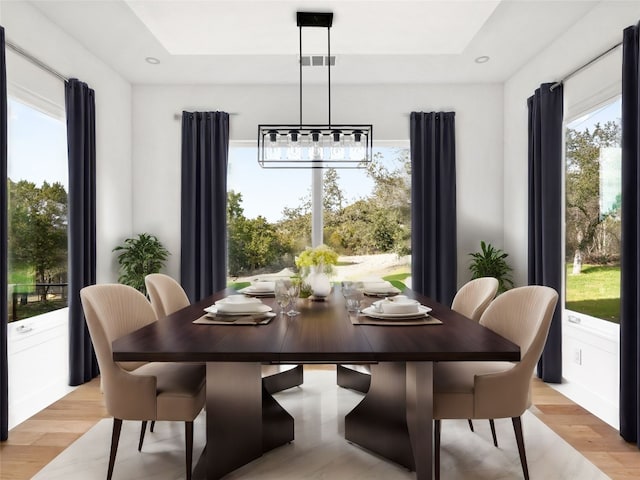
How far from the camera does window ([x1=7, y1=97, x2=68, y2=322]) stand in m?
3.01

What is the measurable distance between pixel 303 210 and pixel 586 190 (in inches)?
102

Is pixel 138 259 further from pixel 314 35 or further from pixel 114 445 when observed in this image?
pixel 314 35

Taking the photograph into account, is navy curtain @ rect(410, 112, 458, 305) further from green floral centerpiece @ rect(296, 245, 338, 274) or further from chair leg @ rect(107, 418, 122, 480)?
chair leg @ rect(107, 418, 122, 480)

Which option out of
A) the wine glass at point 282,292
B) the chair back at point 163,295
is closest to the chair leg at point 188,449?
the wine glass at point 282,292

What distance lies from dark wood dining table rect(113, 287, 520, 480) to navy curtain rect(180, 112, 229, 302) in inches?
74.7

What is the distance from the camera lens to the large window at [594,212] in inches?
120

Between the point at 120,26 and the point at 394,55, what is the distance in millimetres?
2202

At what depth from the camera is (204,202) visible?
442 cm

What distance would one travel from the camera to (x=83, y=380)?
353cm

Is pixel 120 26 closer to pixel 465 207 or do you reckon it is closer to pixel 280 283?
pixel 280 283

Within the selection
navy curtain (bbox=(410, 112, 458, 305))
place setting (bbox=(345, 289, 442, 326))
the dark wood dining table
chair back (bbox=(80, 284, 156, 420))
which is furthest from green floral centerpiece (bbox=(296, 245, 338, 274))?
navy curtain (bbox=(410, 112, 458, 305))

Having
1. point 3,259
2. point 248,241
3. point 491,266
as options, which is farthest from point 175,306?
point 491,266

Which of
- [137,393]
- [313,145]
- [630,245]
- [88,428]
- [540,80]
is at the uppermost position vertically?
[540,80]

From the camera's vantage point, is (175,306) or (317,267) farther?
(175,306)
